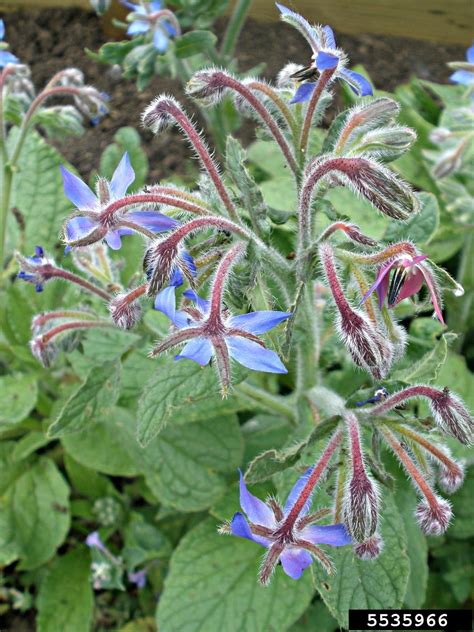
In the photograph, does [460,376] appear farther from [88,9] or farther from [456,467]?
[88,9]

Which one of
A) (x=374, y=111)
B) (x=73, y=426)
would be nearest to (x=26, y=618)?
(x=73, y=426)

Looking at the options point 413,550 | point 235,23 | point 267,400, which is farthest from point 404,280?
point 235,23

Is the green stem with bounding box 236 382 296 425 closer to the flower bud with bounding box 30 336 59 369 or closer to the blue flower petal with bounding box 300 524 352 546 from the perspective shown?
the flower bud with bounding box 30 336 59 369

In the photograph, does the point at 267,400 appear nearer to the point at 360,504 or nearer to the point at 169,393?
the point at 169,393

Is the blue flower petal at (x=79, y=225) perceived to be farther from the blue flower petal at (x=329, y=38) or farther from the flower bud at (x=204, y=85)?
the blue flower petal at (x=329, y=38)

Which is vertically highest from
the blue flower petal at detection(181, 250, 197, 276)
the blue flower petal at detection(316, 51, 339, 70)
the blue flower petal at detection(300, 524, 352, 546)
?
the blue flower petal at detection(316, 51, 339, 70)

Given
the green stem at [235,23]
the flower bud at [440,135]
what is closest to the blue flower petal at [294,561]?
the flower bud at [440,135]

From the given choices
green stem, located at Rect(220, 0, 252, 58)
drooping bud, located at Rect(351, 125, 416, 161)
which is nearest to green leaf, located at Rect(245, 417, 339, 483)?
drooping bud, located at Rect(351, 125, 416, 161)
